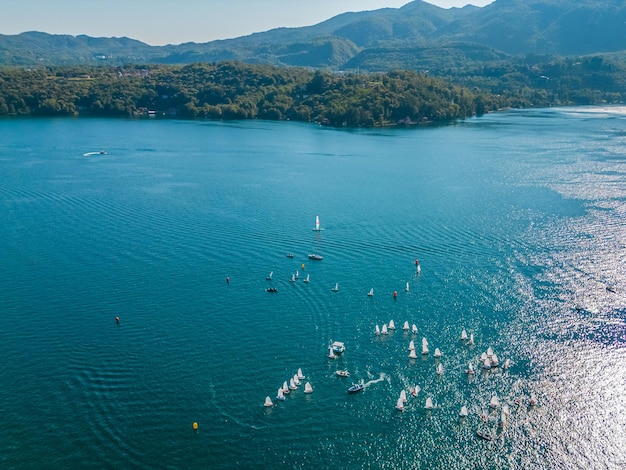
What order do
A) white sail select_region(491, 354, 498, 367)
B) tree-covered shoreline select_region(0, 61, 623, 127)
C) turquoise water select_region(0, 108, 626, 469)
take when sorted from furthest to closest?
tree-covered shoreline select_region(0, 61, 623, 127) → white sail select_region(491, 354, 498, 367) → turquoise water select_region(0, 108, 626, 469)

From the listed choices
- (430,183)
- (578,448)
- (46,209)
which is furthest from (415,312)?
(46,209)

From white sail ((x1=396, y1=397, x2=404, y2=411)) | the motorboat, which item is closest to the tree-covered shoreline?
the motorboat

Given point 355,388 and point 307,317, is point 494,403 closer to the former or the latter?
point 355,388

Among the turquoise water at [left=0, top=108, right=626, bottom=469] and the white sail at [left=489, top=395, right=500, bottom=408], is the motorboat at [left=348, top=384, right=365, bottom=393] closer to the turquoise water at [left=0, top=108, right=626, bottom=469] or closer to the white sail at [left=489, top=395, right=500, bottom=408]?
the turquoise water at [left=0, top=108, right=626, bottom=469]

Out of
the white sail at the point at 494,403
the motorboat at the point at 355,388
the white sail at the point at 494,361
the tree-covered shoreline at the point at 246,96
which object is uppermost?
the tree-covered shoreline at the point at 246,96

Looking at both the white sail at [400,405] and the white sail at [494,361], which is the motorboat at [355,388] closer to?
the white sail at [400,405]

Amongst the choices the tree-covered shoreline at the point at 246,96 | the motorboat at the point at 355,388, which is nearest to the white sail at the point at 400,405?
the motorboat at the point at 355,388
